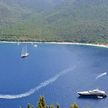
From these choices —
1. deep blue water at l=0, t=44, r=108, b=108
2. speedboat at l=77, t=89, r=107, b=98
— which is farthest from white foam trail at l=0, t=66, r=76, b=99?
speedboat at l=77, t=89, r=107, b=98

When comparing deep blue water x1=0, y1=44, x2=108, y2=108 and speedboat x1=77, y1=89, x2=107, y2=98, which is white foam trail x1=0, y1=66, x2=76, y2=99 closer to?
deep blue water x1=0, y1=44, x2=108, y2=108

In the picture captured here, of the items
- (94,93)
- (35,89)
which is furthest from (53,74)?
(94,93)

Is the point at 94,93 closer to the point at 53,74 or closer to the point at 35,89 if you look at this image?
the point at 35,89

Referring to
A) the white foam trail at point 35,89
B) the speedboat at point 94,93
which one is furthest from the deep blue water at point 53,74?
the speedboat at point 94,93

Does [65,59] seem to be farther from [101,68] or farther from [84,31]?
[84,31]

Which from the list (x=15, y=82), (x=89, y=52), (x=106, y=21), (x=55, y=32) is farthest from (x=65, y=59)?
(x=106, y=21)

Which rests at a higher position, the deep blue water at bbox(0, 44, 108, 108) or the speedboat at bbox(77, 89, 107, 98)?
the deep blue water at bbox(0, 44, 108, 108)

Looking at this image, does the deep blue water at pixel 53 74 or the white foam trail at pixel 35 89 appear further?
the white foam trail at pixel 35 89

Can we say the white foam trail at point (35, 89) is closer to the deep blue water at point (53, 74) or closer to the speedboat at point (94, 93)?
the deep blue water at point (53, 74)
